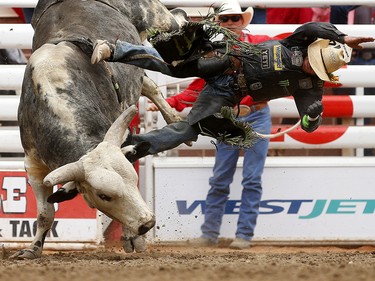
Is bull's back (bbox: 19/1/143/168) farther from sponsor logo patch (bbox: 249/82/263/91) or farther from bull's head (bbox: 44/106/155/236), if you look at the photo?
sponsor logo patch (bbox: 249/82/263/91)

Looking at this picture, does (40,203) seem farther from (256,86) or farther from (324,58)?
(324,58)

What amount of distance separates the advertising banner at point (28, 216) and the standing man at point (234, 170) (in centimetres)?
89

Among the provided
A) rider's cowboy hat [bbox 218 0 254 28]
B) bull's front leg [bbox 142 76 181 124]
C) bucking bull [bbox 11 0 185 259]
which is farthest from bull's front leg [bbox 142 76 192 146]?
rider's cowboy hat [bbox 218 0 254 28]

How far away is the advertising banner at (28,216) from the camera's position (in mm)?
6707

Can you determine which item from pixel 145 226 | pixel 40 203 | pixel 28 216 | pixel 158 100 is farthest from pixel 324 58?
pixel 28 216

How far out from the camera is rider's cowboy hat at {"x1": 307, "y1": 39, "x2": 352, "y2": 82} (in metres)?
5.58

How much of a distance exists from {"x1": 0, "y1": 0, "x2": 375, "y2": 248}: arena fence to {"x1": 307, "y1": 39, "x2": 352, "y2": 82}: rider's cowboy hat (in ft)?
4.35

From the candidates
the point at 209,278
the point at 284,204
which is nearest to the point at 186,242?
the point at 284,204

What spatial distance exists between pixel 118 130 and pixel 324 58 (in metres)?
1.51

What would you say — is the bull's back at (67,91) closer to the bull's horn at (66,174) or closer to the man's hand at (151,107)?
the bull's horn at (66,174)

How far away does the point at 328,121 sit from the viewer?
853 cm

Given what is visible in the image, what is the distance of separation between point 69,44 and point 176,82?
1.54 m

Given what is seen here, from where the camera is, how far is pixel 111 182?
4602 mm

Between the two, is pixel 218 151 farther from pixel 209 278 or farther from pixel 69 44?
pixel 209 278
